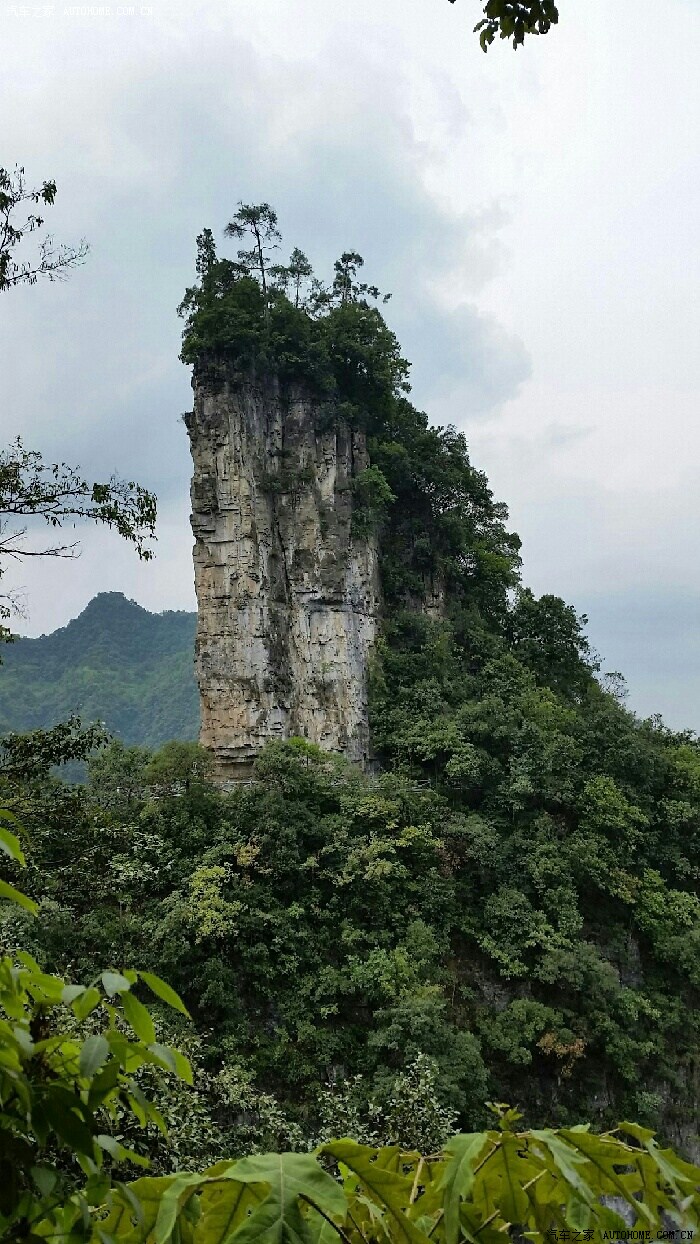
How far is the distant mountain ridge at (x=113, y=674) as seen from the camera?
38625mm

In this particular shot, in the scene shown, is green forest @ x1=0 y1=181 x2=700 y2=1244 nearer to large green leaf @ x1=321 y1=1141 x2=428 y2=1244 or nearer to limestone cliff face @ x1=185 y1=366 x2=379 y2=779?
limestone cliff face @ x1=185 y1=366 x2=379 y2=779

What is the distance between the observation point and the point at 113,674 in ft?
139

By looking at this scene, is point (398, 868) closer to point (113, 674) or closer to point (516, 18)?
point (516, 18)

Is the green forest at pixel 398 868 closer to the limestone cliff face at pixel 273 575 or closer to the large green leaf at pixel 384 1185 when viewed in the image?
the limestone cliff face at pixel 273 575

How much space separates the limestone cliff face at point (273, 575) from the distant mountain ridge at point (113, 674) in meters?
21.2

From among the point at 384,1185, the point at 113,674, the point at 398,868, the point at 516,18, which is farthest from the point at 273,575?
the point at 113,674

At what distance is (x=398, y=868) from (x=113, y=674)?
32207 mm

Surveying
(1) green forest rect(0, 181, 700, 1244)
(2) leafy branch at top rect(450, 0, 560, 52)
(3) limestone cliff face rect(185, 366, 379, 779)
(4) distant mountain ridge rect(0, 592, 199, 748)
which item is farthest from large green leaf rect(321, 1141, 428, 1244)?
(4) distant mountain ridge rect(0, 592, 199, 748)

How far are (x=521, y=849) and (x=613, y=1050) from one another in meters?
3.18

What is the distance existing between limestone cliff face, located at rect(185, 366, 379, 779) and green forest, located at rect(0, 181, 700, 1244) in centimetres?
58

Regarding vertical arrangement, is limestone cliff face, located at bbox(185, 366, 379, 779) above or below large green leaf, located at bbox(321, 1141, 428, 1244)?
above

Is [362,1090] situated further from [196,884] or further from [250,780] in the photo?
[250,780]

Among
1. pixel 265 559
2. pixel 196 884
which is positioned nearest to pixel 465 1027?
pixel 196 884

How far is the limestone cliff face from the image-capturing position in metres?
16.2
